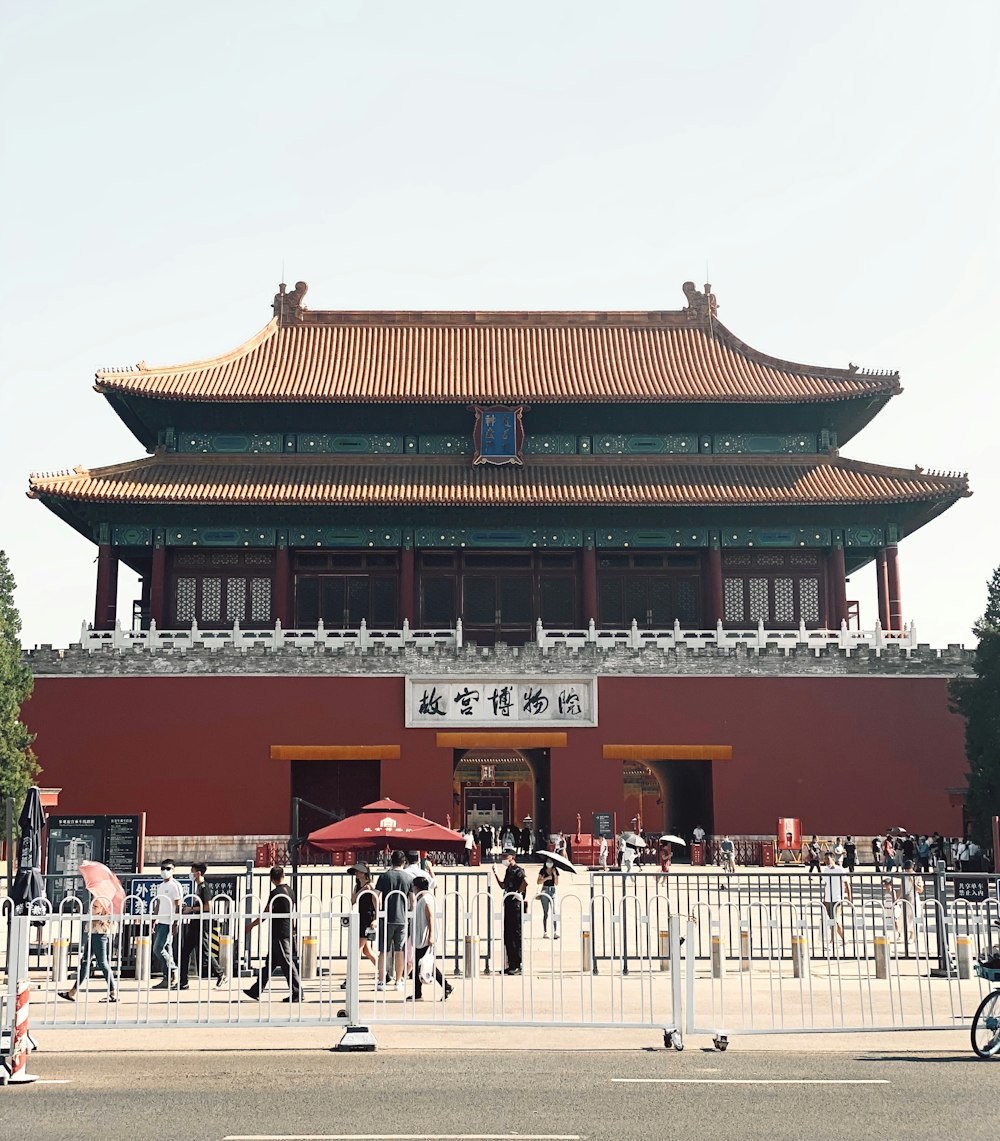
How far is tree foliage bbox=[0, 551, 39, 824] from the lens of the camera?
86.3 ft

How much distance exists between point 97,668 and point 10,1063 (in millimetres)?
20966

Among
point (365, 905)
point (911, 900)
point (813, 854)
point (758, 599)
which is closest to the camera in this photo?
point (365, 905)

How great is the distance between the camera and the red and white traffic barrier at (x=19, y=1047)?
28.6 feet

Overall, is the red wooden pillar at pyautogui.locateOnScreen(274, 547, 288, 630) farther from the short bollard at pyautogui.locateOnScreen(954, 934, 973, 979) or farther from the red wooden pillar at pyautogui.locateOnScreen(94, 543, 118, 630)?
the short bollard at pyautogui.locateOnScreen(954, 934, 973, 979)

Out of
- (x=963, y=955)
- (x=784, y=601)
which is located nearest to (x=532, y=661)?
(x=784, y=601)

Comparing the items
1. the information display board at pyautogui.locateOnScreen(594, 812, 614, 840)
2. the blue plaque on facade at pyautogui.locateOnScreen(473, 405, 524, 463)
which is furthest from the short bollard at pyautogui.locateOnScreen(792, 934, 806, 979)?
the blue plaque on facade at pyautogui.locateOnScreen(473, 405, 524, 463)

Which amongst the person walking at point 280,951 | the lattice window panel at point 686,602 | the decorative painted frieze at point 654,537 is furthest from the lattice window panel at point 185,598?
the person walking at point 280,951

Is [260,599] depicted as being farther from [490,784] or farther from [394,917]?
[394,917]

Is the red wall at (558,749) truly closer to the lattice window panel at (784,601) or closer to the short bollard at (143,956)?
the lattice window panel at (784,601)

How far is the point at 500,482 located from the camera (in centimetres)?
3225

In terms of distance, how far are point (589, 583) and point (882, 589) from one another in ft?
24.2

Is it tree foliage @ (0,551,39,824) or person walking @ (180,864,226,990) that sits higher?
tree foliage @ (0,551,39,824)

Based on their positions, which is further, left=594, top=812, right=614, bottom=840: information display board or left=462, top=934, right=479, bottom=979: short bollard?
left=594, top=812, right=614, bottom=840: information display board

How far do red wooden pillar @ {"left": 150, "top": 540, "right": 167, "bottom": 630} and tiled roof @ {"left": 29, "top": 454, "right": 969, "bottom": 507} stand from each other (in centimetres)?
164
